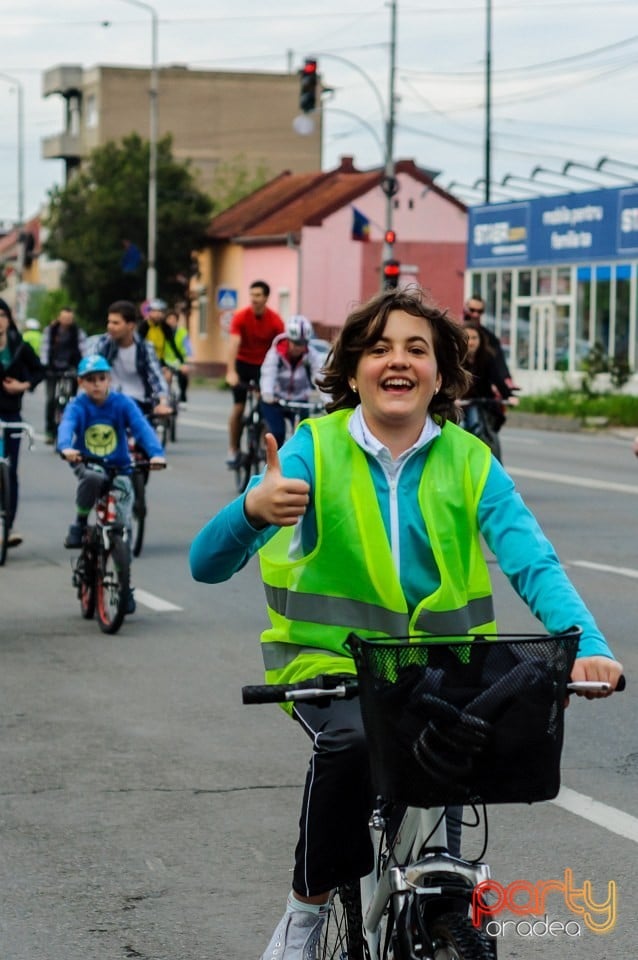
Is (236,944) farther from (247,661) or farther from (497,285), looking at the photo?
(497,285)

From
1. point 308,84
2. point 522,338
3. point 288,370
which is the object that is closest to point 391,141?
point 308,84

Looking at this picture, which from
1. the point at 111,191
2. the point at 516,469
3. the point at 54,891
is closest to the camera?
the point at 54,891

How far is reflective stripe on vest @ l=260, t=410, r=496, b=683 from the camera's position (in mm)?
3754

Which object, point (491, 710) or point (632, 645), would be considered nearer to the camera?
point (491, 710)

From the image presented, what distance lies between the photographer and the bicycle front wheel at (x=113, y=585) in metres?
10.5

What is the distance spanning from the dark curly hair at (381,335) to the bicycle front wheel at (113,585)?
6.43 metres

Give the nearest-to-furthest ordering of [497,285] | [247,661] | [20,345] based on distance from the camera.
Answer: [247,661] < [20,345] < [497,285]

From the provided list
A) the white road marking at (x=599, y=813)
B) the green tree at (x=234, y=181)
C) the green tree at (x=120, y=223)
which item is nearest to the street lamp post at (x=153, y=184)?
the green tree at (x=120, y=223)

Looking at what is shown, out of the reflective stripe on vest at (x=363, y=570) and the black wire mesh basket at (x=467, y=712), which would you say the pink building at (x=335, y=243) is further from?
the black wire mesh basket at (x=467, y=712)

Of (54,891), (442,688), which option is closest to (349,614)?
(442,688)

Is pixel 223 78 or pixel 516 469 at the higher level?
pixel 223 78

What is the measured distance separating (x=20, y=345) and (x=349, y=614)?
33.9 ft

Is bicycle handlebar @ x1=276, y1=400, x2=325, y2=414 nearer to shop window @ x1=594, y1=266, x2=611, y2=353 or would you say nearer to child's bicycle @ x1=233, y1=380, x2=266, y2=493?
child's bicycle @ x1=233, y1=380, x2=266, y2=493

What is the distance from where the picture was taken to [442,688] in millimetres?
3201
